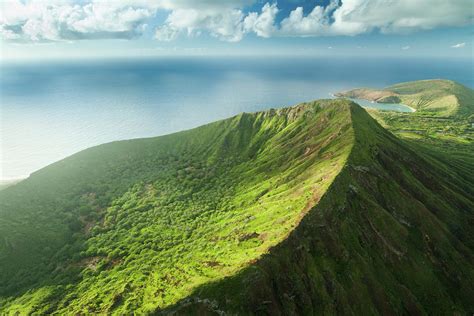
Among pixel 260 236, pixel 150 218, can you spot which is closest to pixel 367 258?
pixel 260 236

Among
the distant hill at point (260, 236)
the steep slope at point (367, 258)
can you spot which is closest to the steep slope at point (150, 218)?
the distant hill at point (260, 236)

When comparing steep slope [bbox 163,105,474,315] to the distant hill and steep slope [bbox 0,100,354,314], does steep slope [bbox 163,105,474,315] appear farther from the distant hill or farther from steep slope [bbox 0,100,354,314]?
steep slope [bbox 0,100,354,314]

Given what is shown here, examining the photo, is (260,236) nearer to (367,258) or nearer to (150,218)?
(367,258)

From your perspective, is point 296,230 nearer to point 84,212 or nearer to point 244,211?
point 244,211


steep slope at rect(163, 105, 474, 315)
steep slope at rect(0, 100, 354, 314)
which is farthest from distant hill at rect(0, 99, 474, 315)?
steep slope at rect(0, 100, 354, 314)

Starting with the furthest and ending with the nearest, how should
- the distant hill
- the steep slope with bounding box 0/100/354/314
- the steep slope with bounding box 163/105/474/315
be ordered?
the steep slope with bounding box 0/100/354/314, the distant hill, the steep slope with bounding box 163/105/474/315

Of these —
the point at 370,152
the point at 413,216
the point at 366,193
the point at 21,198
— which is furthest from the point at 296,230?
the point at 21,198
